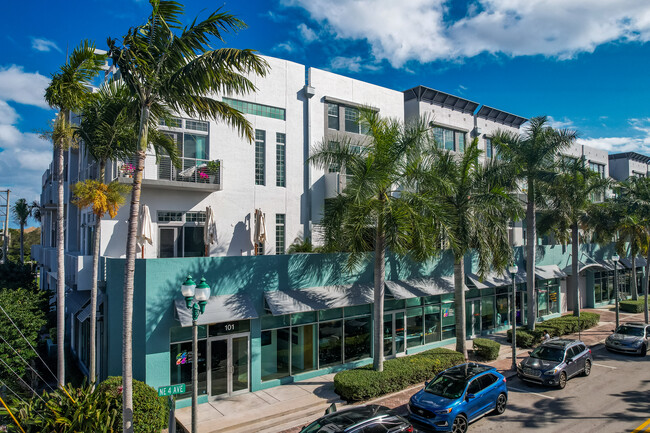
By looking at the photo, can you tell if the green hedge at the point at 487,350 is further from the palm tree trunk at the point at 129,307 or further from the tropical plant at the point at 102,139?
the tropical plant at the point at 102,139

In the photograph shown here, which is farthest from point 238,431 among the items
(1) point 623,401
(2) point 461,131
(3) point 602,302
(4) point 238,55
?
(3) point 602,302

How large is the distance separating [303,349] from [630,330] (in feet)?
61.6

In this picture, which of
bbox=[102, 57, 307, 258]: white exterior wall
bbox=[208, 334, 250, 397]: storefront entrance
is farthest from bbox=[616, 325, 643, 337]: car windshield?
bbox=[208, 334, 250, 397]: storefront entrance

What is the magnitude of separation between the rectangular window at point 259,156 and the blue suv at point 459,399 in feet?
42.6

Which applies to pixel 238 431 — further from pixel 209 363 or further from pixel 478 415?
pixel 478 415

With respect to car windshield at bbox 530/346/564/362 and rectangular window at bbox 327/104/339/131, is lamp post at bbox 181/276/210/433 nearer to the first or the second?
car windshield at bbox 530/346/564/362

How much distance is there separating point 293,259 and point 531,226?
15651 mm

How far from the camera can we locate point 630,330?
936 inches

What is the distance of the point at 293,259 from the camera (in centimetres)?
1758

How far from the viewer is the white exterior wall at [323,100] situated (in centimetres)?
2419

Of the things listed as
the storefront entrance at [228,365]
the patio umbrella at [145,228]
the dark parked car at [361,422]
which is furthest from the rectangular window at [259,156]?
the dark parked car at [361,422]

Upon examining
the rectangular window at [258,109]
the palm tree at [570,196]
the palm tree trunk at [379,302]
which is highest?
the rectangular window at [258,109]

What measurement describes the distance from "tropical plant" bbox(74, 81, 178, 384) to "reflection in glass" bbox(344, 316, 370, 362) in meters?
Answer: 9.90

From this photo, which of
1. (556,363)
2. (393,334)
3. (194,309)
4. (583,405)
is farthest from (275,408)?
(556,363)
